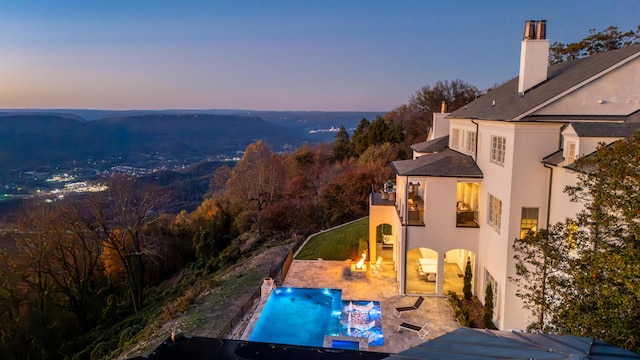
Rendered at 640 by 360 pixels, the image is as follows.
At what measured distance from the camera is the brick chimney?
1552cm

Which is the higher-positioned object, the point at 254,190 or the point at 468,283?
the point at 254,190

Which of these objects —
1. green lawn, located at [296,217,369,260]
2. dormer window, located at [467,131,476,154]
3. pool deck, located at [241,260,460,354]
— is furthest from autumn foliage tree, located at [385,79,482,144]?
pool deck, located at [241,260,460,354]

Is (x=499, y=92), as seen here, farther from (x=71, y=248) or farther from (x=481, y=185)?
(x=71, y=248)

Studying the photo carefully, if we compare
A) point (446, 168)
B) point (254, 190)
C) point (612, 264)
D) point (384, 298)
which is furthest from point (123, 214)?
point (612, 264)

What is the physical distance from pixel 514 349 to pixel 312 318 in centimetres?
1512

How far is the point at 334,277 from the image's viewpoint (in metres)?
21.2

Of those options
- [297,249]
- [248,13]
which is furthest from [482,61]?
[297,249]

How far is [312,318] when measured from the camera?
59.7 feet

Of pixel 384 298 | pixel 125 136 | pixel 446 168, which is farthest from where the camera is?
pixel 125 136

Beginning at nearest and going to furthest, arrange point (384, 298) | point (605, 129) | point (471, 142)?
point (605, 129), point (384, 298), point (471, 142)

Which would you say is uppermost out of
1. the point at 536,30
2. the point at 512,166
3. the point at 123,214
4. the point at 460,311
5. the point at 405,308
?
the point at 536,30

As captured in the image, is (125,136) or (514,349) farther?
(125,136)

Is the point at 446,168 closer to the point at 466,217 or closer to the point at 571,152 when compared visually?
the point at 466,217

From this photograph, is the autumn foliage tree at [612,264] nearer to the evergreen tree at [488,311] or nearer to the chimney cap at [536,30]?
the evergreen tree at [488,311]
